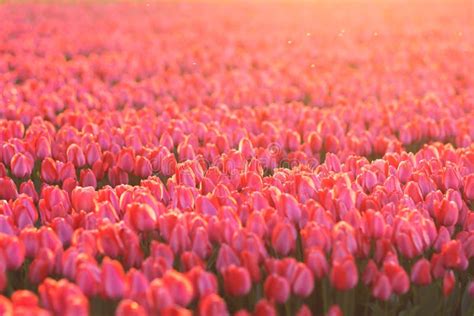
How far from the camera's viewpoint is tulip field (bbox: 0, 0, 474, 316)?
2.87 m

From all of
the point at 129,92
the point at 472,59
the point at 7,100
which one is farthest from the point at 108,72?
the point at 472,59

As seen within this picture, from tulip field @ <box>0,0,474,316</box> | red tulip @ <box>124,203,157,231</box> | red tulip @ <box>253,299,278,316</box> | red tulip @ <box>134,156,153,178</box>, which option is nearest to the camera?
red tulip @ <box>253,299,278,316</box>

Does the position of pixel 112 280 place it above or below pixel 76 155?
above

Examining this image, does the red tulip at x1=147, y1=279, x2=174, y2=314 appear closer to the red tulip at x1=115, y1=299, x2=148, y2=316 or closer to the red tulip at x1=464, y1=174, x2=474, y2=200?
the red tulip at x1=115, y1=299, x2=148, y2=316

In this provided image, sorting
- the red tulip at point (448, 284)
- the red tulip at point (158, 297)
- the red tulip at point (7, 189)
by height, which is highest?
the red tulip at point (158, 297)

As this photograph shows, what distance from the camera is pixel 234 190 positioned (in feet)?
12.8

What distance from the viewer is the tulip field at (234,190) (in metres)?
2.87

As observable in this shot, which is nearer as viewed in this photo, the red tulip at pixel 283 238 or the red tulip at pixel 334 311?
the red tulip at pixel 334 311

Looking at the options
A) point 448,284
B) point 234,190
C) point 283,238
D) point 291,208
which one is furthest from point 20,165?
point 448,284

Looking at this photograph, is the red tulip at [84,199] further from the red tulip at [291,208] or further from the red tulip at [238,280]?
the red tulip at [238,280]

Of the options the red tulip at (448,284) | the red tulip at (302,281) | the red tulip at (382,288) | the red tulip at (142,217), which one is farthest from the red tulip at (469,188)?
the red tulip at (142,217)

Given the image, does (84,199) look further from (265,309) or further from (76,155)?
(265,309)

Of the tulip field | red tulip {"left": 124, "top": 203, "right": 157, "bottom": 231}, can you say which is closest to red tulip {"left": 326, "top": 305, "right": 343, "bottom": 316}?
the tulip field

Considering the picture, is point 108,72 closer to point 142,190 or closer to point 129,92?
point 129,92
